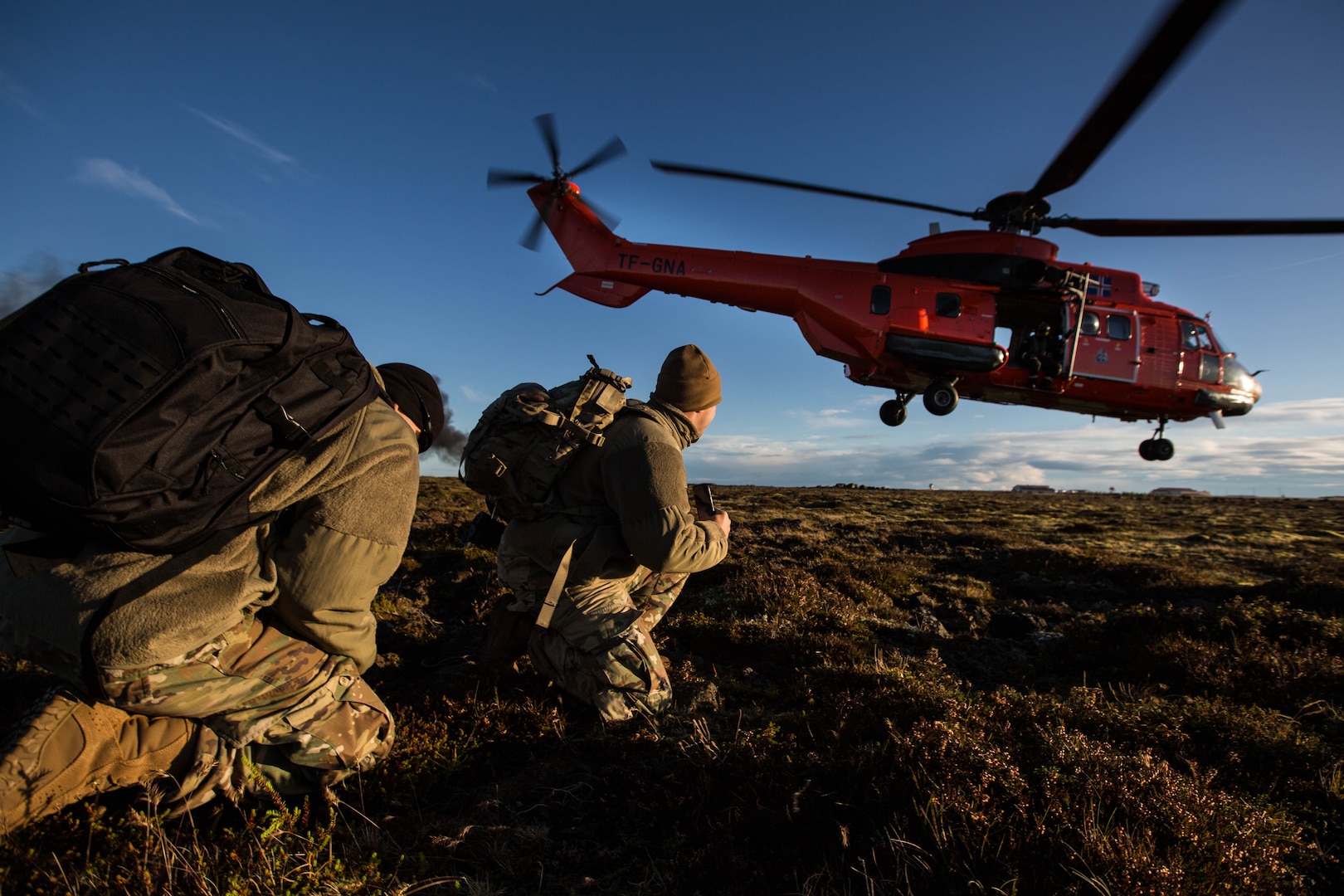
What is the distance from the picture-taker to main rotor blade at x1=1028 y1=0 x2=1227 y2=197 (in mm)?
5566

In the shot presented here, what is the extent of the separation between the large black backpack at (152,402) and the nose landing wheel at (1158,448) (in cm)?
2097

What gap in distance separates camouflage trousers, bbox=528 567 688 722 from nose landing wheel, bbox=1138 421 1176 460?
19002mm

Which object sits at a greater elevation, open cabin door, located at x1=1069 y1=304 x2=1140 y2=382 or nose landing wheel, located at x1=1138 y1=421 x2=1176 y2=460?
open cabin door, located at x1=1069 y1=304 x2=1140 y2=382

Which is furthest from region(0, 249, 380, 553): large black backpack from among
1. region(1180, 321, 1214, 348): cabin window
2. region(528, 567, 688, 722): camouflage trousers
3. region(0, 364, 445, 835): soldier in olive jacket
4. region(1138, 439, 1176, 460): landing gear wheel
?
region(1138, 439, 1176, 460): landing gear wheel

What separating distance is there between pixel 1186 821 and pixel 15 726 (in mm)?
4746

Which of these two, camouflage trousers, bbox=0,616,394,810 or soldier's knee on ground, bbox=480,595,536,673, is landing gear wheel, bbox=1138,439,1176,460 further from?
camouflage trousers, bbox=0,616,394,810

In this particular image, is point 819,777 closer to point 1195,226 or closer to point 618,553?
point 618,553

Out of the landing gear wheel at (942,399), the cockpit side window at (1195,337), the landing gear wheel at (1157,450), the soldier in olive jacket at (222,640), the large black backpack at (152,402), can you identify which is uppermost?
the cockpit side window at (1195,337)

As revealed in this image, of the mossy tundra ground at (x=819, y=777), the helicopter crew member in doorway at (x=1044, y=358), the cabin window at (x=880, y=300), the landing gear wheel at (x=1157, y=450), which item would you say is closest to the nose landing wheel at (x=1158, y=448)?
the landing gear wheel at (x=1157, y=450)

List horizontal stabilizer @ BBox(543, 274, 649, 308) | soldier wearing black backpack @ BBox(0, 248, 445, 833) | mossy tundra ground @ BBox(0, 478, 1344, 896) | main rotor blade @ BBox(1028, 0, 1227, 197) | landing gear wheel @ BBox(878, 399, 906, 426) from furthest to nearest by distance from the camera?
landing gear wheel @ BBox(878, 399, 906, 426) < horizontal stabilizer @ BBox(543, 274, 649, 308) < main rotor blade @ BBox(1028, 0, 1227, 197) < mossy tundra ground @ BBox(0, 478, 1344, 896) < soldier wearing black backpack @ BBox(0, 248, 445, 833)

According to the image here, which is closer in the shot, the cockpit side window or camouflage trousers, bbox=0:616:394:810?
camouflage trousers, bbox=0:616:394:810

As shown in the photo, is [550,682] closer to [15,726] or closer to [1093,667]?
[15,726]

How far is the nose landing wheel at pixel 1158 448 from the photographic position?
17.2 metres

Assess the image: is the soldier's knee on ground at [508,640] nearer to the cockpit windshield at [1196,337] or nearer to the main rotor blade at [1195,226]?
the main rotor blade at [1195,226]
